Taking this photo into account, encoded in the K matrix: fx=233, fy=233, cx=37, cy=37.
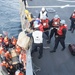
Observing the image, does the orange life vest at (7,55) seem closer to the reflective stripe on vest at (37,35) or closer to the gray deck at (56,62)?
the gray deck at (56,62)

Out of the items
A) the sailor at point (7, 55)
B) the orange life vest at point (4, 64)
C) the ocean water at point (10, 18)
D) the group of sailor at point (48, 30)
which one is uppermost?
the group of sailor at point (48, 30)

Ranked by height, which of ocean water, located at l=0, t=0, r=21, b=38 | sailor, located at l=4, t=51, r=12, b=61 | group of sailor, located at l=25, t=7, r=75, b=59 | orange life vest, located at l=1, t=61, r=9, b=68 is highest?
group of sailor, located at l=25, t=7, r=75, b=59

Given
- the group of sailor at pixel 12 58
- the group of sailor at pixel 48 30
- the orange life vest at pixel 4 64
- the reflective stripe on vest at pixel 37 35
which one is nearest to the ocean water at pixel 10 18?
the group of sailor at pixel 12 58

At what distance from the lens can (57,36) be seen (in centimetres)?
1254

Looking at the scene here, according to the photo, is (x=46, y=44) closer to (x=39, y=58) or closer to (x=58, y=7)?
(x=39, y=58)

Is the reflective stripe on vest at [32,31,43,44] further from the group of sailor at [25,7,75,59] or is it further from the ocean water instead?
the ocean water

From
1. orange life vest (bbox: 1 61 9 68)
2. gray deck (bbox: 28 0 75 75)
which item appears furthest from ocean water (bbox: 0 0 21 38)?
gray deck (bbox: 28 0 75 75)

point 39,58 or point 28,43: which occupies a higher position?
point 28,43

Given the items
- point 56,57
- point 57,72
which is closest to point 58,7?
point 56,57

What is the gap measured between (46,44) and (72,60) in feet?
7.23

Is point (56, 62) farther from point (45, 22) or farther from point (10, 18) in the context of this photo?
point (10, 18)

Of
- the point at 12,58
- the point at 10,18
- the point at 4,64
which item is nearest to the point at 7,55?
the point at 12,58

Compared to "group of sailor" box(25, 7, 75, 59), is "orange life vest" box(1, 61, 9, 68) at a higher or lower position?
lower

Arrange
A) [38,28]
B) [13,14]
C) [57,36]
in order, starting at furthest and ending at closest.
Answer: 1. [13,14]
2. [57,36]
3. [38,28]
